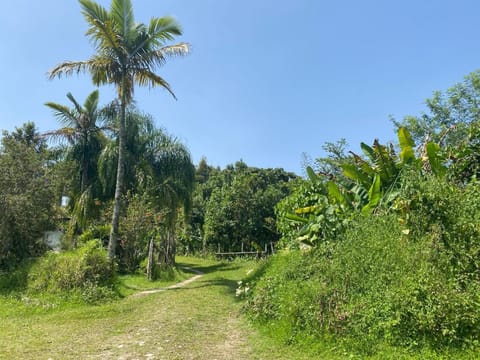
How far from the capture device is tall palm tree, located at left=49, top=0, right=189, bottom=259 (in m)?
11.2

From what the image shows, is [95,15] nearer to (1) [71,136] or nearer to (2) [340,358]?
(1) [71,136]

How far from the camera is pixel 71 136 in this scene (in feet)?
61.9

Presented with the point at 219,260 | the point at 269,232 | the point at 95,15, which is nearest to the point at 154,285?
the point at 95,15

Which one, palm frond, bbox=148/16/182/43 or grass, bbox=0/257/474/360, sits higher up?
palm frond, bbox=148/16/182/43

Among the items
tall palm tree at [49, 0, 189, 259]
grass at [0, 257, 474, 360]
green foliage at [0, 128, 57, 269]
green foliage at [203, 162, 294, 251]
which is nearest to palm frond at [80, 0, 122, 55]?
tall palm tree at [49, 0, 189, 259]

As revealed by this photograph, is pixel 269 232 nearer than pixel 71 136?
No

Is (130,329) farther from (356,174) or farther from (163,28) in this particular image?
(163,28)

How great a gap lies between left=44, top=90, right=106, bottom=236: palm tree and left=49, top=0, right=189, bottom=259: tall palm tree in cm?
746

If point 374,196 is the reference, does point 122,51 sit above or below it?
above

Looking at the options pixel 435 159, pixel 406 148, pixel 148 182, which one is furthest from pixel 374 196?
pixel 148 182

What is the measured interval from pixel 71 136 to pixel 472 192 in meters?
18.0

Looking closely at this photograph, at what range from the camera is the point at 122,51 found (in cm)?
1159

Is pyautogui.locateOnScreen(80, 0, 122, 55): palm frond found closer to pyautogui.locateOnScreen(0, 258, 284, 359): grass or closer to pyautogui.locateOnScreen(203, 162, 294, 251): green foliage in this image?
pyautogui.locateOnScreen(0, 258, 284, 359): grass

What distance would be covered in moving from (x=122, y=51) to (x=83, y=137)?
353 inches
